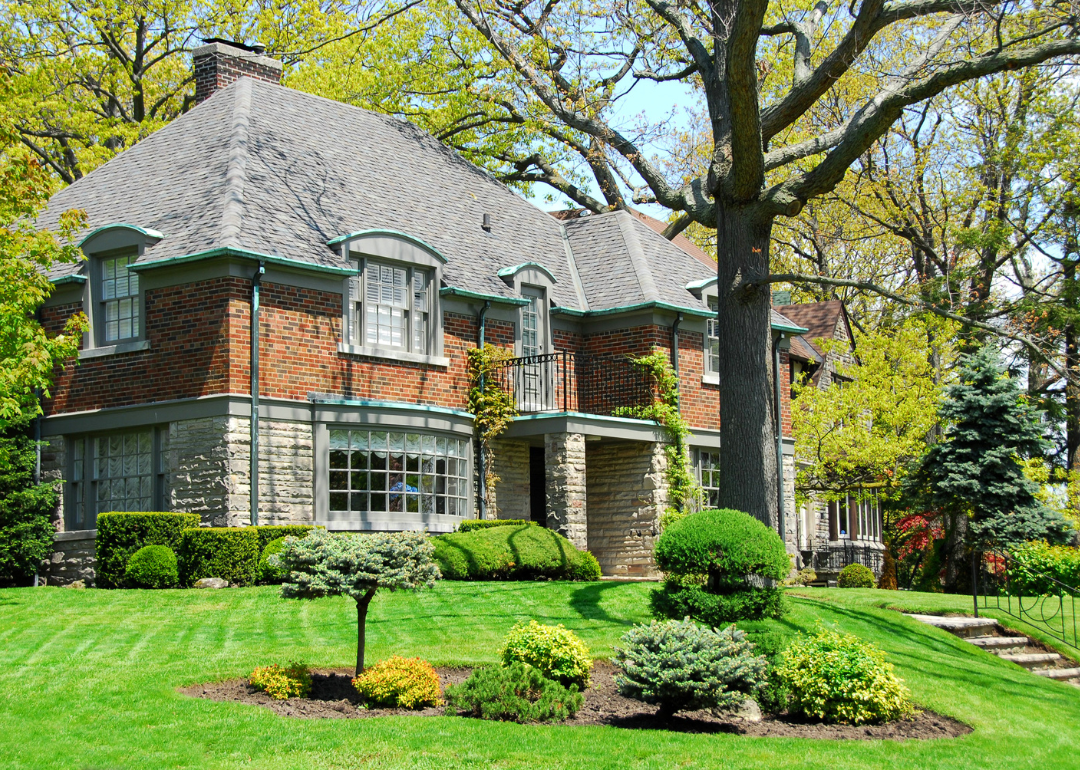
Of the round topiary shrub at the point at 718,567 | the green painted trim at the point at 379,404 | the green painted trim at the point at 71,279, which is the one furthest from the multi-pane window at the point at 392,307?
the round topiary shrub at the point at 718,567

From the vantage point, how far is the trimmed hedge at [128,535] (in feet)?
54.9

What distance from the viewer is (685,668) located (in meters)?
9.41

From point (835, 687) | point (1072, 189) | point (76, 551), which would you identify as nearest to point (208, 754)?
point (835, 687)

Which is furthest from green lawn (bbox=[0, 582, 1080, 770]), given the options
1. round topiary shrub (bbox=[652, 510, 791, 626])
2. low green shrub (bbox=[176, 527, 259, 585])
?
low green shrub (bbox=[176, 527, 259, 585])

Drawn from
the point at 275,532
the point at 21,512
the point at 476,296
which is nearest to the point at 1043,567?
the point at 476,296

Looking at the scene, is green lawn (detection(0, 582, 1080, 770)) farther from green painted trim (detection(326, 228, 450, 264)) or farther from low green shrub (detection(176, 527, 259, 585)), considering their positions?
green painted trim (detection(326, 228, 450, 264))

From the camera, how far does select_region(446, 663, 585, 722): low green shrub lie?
9.36 metres

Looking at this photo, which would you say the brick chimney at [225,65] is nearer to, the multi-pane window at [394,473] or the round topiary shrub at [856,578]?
the multi-pane window at [394,473]

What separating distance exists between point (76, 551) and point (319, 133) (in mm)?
9337

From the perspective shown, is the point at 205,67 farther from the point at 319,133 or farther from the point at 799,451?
the point at 799,451

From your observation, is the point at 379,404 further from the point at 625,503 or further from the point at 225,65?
the point at 225,65

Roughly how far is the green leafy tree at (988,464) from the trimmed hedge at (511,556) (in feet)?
27.5

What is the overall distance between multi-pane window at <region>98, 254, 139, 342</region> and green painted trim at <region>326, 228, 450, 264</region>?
3.33 metres

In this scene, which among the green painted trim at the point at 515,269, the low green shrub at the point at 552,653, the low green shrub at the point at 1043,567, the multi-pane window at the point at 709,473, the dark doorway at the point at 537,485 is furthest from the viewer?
the multi-pane window at the point at 709,473
